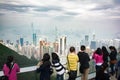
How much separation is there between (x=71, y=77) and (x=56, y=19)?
2.12m

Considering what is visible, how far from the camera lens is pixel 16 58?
7766 millimetres

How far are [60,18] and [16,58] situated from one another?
2267 millimetres

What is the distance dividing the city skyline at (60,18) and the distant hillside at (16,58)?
324 mm

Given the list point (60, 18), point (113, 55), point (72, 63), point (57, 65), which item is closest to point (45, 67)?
point (57, 65)

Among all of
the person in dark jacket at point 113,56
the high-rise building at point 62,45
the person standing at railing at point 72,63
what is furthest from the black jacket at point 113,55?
the person standing at railing at point 72,63

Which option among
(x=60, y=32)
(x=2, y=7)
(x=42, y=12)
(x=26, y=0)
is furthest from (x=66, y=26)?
(x=2, y=7)

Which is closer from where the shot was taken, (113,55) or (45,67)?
(45,67)

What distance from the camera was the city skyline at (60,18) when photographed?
25.7 ft

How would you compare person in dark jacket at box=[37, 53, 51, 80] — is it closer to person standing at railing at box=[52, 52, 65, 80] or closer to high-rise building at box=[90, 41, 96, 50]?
person standing at railing at box=[52, 52, 65, 80]

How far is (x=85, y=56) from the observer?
8242 millimetres

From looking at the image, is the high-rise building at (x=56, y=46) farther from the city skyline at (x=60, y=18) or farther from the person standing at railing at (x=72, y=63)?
the person standing at railing at (x=72, y=63)

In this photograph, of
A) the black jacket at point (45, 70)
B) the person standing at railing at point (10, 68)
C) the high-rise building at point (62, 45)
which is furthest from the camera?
the high-rise building at point (62, 45)

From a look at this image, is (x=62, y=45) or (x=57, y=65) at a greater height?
(x=62, y=45)

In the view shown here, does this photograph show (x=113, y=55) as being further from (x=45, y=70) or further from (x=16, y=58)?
(x=45, y=70)
